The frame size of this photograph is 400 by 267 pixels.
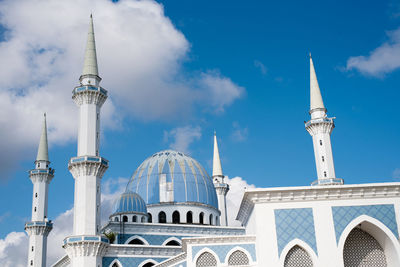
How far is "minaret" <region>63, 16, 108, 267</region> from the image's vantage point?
68.7ft

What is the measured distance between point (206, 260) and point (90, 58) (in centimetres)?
1247

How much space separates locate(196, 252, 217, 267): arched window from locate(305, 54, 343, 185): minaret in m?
8.97

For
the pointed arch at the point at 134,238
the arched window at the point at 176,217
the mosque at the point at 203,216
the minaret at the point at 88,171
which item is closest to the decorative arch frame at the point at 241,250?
the mosque at the point at 203,216

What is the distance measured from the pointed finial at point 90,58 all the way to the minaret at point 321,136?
11.8 meters

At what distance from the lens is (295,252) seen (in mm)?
15664

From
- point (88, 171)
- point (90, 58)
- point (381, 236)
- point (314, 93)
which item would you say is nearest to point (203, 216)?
point (314, 93)

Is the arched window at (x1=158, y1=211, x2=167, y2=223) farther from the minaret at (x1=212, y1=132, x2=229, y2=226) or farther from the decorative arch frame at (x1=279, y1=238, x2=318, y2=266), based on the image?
the decorative arch frame at (x1=279, y1=238, x2=318, y2=266)

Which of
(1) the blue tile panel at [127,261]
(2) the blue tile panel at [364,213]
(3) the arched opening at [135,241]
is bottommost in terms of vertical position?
(2) the blue tile panel at [364,213]

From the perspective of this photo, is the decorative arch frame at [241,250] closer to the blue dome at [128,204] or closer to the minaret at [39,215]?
the blue dome at [128,204]

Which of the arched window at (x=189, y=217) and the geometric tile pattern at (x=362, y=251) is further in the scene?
the arched window at (x=189, y=217)

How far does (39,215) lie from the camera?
92.4ft

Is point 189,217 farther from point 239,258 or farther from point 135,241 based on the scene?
point 239,258

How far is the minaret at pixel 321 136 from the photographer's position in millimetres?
25062

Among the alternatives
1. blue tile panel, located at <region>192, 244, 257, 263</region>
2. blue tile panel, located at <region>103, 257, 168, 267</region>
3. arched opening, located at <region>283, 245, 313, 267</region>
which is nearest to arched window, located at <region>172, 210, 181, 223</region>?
blue tile panel, located at <region>103, 257, 168, 267</region>
